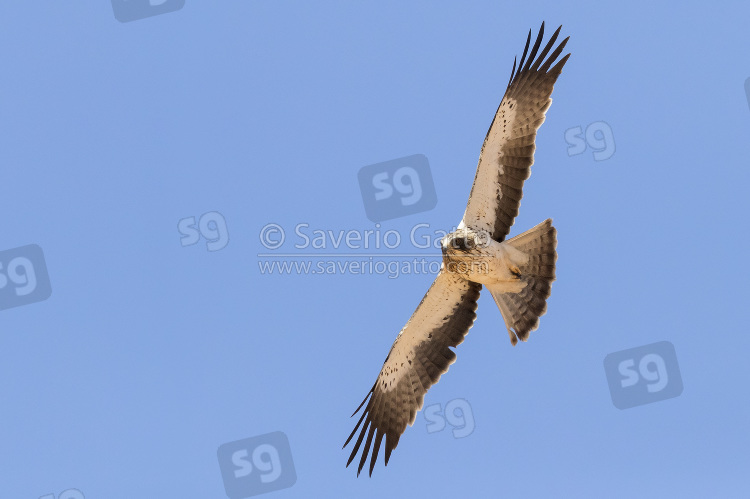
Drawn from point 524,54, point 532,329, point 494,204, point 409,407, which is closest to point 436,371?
point 409,407

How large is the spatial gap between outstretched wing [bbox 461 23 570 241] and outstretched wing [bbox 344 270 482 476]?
0.95 metres

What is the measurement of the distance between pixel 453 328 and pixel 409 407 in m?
1.19

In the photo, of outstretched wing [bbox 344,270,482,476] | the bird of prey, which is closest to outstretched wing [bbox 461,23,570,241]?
the bird of prey

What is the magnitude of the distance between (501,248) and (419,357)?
79.6 inches

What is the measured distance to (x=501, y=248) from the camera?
42.1ft

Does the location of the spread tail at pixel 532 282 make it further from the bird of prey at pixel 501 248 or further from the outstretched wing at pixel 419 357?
the outstretched wing at pixel 419 357

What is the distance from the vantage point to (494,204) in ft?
43.0

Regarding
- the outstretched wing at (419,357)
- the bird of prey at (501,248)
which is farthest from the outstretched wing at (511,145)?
the outstretched wing at (419,357)

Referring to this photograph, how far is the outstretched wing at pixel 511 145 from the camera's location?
12.8m

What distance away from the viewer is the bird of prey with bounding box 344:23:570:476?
1280 cm

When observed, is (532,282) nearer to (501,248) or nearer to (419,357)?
(501,248)

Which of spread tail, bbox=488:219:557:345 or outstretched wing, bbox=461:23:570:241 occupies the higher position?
outstretched wing, bbox=461:23:570:241

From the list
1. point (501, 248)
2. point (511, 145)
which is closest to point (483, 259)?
point (501, 248)

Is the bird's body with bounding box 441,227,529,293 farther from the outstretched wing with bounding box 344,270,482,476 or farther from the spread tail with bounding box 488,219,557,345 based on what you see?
the outstretched wing with bounding box 344,270,482,476
